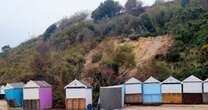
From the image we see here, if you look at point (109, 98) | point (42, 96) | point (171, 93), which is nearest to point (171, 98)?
point (171, 93)

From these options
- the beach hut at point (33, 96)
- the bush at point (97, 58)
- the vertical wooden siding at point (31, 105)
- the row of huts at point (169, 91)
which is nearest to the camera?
the vertical wooden siding at point (31, 105)

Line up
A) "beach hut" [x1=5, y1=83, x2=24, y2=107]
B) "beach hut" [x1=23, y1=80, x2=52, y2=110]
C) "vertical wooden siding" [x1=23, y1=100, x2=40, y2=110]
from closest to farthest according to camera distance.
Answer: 1. "vertical wooden siding" [x1=23, y1=100, x2=40, y2=110]
2. "beach hut" [x1=23, y1=80, x2=52, y2=110]
3. "beach hut" [x1=5, y1=83, x2=24, y2=107]

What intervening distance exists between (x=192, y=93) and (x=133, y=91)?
17.2 feet

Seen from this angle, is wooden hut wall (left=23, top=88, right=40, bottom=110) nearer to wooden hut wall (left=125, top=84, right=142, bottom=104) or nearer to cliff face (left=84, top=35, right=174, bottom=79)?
wooden hut wall (left=125, top=84, right=142, bottom=104)

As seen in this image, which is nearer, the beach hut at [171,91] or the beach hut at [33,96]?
the beach hut at [33,96]

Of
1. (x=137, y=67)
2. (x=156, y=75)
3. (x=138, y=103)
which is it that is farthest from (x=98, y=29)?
(x=138, y=103)

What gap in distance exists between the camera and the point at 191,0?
71812 millimetres

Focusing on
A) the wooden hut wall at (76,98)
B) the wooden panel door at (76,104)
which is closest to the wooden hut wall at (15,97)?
the wooden hut wall at (76,98)

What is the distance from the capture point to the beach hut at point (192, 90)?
38.1m

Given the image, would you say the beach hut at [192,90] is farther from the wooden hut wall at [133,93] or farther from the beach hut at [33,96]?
the beach hut at [33,96]

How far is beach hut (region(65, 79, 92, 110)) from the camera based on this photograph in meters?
35.7

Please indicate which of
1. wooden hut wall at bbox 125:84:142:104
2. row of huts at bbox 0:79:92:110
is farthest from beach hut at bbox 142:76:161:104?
row of huts at bbox 0:79:92:110

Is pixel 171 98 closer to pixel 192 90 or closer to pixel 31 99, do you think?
pixel 192 90

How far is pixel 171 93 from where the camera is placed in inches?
Result: 1529
